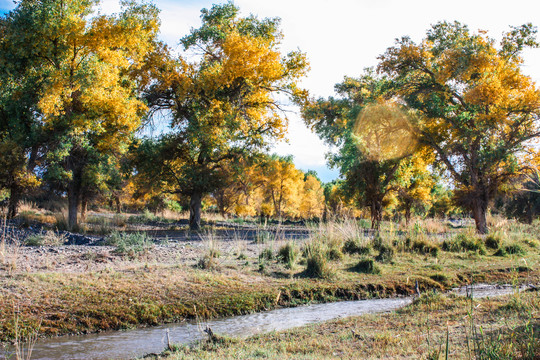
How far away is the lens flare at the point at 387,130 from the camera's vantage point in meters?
21.5

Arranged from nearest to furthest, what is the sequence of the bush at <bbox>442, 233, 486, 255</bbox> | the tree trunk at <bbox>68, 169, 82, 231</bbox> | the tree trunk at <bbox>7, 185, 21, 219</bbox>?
the bush at <bbox>442, 233, 486, 255</bbox> < the tree trunk at <bbox>68, 169, 82, 231</bbox> < the tree trunk at <bbox>7, 185, 21, 219</bbox>

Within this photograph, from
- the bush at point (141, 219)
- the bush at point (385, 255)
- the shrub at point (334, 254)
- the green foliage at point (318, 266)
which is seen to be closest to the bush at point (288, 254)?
the green foliage at point (318, 266)

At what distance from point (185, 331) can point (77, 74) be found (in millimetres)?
11039

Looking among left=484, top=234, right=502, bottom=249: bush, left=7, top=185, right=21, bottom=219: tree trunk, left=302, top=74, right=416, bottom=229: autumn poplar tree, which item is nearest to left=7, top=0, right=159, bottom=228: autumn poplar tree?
left=7, top=185, right=21, bottom=219: tree trunk

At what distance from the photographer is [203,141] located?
61.6ft

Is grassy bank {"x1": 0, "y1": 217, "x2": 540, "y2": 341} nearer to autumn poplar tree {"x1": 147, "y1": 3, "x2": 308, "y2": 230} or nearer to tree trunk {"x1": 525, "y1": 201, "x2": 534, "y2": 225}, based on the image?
autumn poplar tree {"x1": 147, "y1": 3, "x2": 308, "y2": 230}

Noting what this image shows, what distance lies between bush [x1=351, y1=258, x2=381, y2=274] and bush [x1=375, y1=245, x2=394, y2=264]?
1078 millimetres

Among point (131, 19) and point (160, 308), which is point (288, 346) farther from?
point (131, 19)

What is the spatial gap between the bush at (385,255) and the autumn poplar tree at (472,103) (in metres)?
8.58

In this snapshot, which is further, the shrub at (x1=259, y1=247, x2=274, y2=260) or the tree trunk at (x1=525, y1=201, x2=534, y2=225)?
the tree trunk at (x1=525, y1=201, x2=534, y2=225)

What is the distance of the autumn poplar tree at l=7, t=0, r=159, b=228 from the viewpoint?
14.3 meters

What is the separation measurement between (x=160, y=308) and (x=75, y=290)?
145cm

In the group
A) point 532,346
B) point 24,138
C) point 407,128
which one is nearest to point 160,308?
point 532,346

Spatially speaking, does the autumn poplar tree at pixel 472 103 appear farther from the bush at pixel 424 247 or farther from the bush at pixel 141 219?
the bush at pixel 141 219
